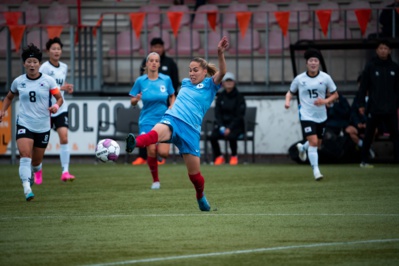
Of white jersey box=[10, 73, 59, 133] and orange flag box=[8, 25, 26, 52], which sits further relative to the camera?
orange flag box=[8, 25, 26, 52]

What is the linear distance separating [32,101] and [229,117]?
31.4 ft

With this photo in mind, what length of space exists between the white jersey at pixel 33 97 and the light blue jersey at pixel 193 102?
117 inches

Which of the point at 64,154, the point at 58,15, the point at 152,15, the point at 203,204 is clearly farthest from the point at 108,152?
the point at 58,15

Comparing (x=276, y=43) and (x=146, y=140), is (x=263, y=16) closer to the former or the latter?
(x=276, y=43)

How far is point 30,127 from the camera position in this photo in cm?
1409

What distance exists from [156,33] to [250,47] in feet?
8.38

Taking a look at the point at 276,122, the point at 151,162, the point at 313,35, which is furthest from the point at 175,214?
the point at 313,35

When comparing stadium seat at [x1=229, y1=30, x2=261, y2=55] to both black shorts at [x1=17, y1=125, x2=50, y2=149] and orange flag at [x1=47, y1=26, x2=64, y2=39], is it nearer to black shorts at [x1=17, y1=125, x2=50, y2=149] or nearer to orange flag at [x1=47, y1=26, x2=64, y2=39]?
orange flag at [x1=47, y1=26, x2=64, y2=39]

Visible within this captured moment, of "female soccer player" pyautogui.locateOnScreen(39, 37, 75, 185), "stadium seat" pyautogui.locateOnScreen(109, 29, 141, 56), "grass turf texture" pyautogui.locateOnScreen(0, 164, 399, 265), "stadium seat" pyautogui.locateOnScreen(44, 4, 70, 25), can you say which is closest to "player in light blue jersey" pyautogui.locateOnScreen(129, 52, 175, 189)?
"grass turf texture" pyautogui.locateOnScreen(0, 164, 399, 265)

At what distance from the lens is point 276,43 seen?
25578mm

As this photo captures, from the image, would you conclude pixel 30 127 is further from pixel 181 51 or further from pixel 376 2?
pixel 376 2

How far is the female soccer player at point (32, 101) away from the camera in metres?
13.8

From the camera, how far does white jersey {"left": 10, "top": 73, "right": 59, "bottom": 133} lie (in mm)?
14078

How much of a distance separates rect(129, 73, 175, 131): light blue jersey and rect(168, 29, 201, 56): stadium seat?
9.21m
